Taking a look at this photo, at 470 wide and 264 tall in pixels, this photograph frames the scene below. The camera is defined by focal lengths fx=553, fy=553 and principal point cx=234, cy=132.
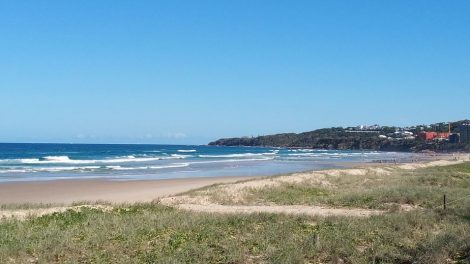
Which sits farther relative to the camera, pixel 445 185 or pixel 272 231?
pixel 445 185

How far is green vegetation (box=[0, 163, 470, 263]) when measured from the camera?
922 cm

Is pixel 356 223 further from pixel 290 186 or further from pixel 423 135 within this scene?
pixel 423 135

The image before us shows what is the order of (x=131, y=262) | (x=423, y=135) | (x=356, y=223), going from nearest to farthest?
1. (x=131, y=262)
2. (x=356, y=223)
3. (x=423, y=135)

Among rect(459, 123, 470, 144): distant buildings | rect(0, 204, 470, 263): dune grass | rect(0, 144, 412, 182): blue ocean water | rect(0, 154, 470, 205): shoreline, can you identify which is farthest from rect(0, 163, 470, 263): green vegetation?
rect(459, 123, 470, 144): distant buildings

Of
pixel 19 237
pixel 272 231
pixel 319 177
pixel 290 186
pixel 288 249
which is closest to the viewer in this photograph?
pixel 288 249

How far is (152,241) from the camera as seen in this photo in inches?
Answer: 408

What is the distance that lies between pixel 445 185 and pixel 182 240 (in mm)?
18145

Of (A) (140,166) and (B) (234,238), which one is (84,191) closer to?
(B) (234,238)

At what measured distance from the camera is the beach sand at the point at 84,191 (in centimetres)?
2414

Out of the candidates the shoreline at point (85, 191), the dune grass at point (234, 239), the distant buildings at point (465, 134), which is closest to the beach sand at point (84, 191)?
the shoreline at point (85, 191)

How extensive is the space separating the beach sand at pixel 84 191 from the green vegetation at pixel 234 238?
10206mm

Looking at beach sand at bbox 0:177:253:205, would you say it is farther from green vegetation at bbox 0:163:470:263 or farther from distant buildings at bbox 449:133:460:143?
distant buildings at bbox 449:133:460:143

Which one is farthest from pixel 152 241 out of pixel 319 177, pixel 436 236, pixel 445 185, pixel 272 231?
pixel 319 177

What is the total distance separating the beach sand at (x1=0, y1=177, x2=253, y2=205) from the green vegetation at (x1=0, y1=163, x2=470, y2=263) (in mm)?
10206
